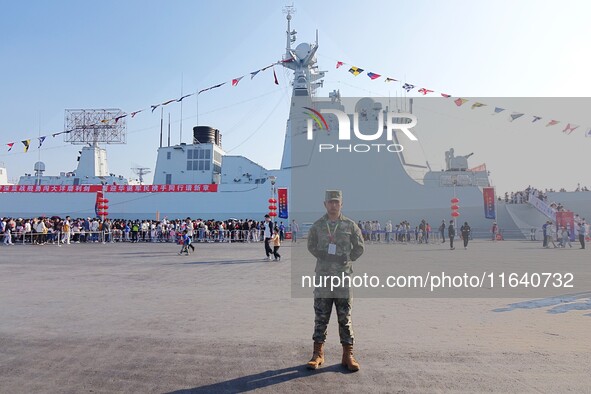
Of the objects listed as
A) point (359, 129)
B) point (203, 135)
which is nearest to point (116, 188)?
point (203, 135)

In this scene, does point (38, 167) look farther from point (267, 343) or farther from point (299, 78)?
point (267, 343)

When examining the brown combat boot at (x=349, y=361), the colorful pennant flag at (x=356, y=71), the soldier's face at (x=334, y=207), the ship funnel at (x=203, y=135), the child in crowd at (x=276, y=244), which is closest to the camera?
the brown combat boot at (x=349, y=361)

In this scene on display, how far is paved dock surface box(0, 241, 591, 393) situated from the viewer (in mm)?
3537

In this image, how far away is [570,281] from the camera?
9.09 metres

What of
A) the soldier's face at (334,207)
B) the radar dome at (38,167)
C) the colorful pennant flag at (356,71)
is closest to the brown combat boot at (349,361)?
the soldier's face at (334,207)

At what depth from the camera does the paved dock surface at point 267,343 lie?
3537 millimetres

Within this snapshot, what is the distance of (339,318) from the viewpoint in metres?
4.05

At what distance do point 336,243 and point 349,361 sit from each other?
1082 millimetres

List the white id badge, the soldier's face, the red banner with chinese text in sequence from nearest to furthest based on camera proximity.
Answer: the white id badge < the soldier's face < the red banner with chinese text

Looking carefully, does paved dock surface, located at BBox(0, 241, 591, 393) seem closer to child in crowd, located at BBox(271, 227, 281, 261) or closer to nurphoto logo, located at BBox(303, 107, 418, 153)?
child in crowd, located at BBox(271, 227, 281, 261)

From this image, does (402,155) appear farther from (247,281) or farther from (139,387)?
(139,387)

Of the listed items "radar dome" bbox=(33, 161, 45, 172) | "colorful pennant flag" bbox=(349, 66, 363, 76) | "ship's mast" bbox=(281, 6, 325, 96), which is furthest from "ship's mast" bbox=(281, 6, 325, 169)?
"radar dome" bbox=(33, 161, 45, 172)

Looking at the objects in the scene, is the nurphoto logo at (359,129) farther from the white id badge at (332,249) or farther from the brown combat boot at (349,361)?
the brown combat boot at (349,361)

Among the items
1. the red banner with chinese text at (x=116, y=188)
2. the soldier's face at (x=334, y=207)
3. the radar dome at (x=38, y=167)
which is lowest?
the soldier's face at (x=334, y=207)
